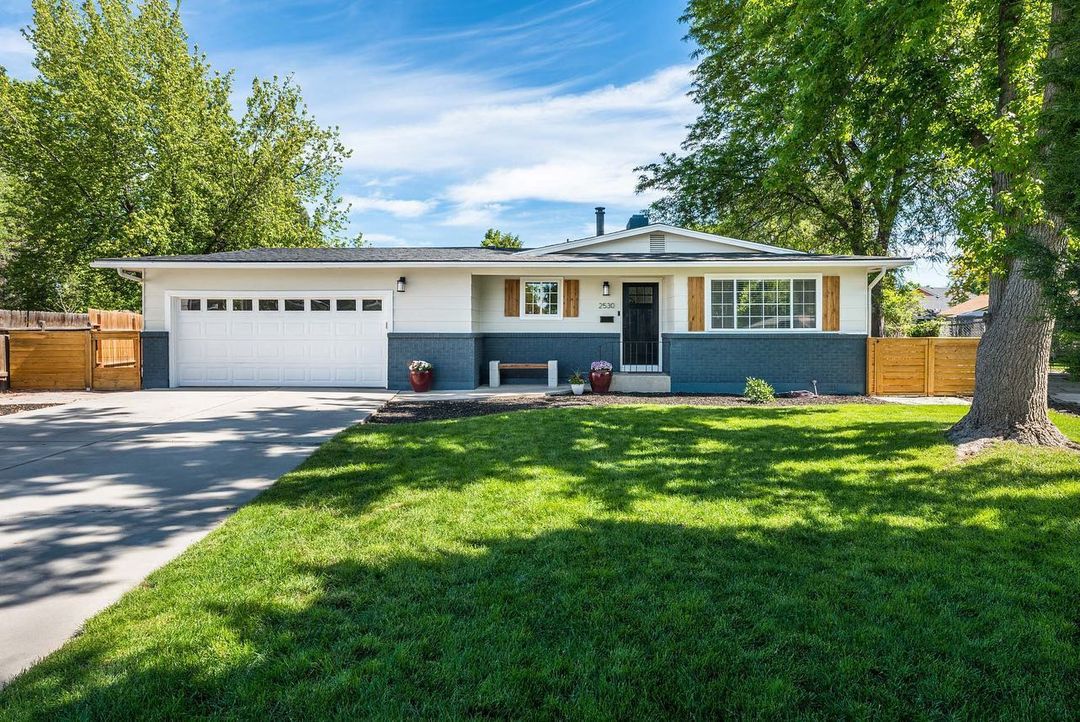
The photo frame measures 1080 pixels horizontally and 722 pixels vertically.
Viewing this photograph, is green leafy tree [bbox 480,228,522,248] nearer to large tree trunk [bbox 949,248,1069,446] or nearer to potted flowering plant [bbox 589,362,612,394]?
potted flowering plant [bbox 589,362,612,394]

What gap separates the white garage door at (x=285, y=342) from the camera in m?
11.9

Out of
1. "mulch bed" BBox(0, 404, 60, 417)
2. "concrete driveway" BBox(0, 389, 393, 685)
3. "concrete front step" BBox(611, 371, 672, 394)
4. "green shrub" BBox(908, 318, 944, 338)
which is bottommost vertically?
"concrete driveway" BBox(0, 389, 393, 685)

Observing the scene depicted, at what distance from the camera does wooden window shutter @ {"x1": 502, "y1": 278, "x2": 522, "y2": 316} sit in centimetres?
1283

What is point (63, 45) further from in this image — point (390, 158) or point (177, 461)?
point (177, 461)

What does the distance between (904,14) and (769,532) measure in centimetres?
577

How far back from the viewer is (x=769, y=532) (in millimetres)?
3568

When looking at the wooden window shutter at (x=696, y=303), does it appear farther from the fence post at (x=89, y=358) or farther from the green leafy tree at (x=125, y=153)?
the green leafy tree at (x=125, y=153)

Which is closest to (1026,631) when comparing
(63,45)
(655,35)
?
(655,35)

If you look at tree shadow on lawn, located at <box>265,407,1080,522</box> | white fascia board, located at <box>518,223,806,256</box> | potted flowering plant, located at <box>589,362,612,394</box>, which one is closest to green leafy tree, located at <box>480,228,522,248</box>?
white fascia board, located at <box>518,223,806,256</box>

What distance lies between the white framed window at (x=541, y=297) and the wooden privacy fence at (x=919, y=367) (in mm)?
6578

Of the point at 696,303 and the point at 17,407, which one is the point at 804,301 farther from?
the point at 17,407

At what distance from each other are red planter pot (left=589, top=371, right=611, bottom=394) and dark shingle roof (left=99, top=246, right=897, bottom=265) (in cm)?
233

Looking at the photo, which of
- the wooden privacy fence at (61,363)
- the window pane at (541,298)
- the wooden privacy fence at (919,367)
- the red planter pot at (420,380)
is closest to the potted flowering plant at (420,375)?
the red planter pot at (420,380)

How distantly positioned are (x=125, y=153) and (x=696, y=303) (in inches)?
747
